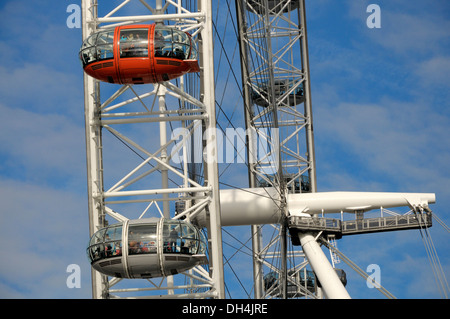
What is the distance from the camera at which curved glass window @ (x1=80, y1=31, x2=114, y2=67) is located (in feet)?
105

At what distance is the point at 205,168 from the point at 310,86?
22.9 metres

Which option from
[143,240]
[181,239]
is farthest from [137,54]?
[181,239]

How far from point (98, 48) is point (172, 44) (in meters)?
2.28

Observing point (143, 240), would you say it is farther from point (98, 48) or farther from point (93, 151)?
point (98, 48)

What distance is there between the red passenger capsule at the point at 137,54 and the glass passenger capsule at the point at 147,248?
4.66 m

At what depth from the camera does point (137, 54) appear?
3180 cm

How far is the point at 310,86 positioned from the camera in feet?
189

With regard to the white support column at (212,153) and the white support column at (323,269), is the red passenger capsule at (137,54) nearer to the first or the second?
the white support column at (212,153)

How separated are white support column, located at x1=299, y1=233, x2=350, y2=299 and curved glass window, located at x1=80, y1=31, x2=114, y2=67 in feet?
38.7

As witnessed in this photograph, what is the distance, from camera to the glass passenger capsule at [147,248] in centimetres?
3011
